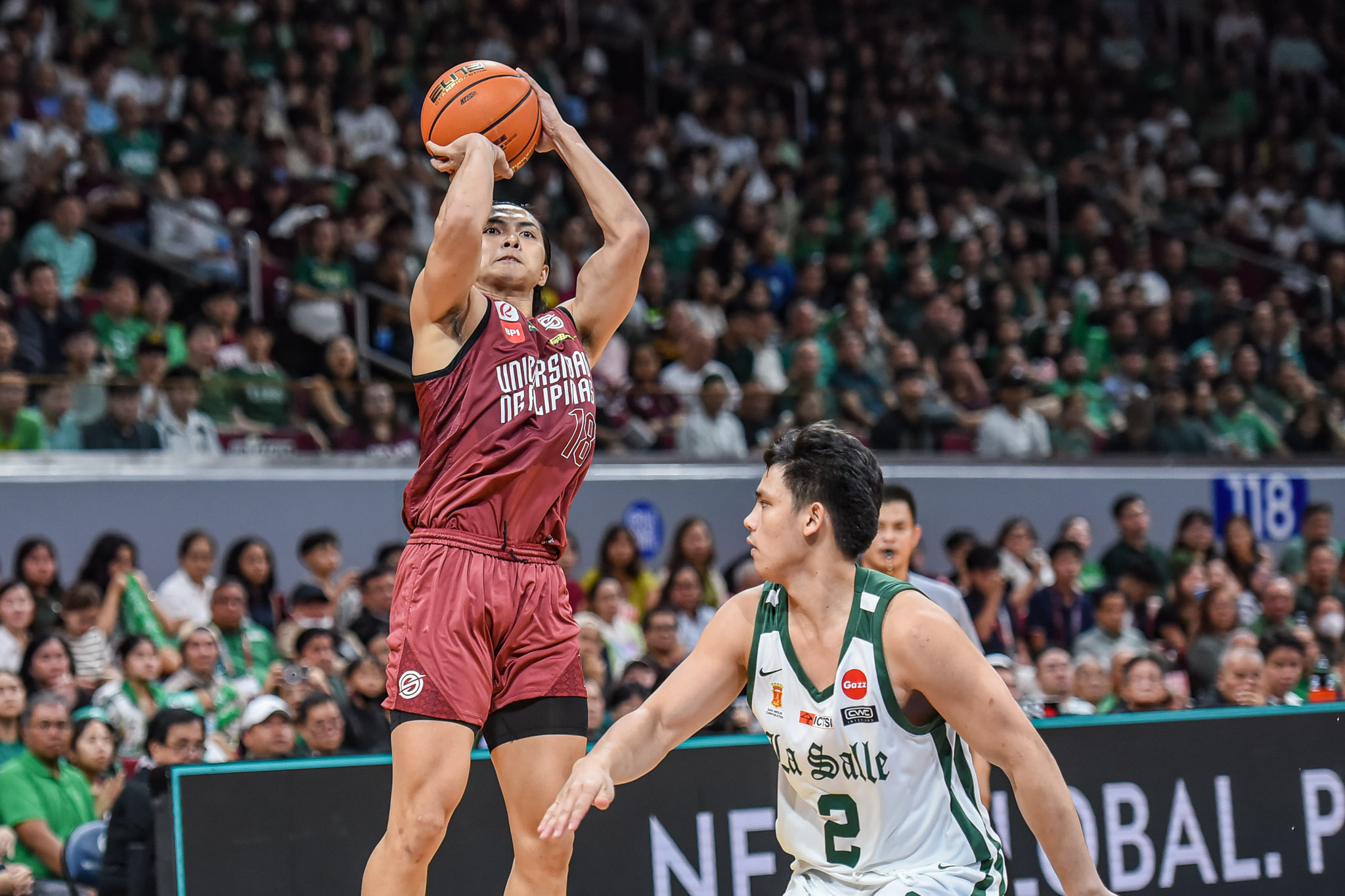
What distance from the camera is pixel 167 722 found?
682 centimetres

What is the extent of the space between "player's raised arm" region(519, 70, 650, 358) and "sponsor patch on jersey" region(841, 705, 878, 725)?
5.54 ft

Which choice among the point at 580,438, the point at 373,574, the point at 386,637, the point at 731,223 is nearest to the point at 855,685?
the point at 580,438

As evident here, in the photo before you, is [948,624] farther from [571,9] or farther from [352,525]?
[571,9]

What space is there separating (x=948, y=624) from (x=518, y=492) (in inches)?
56.5

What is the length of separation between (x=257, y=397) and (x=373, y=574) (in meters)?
1.78

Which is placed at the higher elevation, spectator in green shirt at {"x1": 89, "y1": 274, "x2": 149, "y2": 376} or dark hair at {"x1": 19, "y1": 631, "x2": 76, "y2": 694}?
spectator in green shirt at {"x1": 89, "y1": 274, "x2": 149, "y2": 376}

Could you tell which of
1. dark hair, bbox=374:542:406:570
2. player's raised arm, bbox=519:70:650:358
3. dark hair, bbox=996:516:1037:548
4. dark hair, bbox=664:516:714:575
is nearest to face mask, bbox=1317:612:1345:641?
dark hair, bbox=996:516:1037:548

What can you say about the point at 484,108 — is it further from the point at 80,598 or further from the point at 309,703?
the point at 80,598

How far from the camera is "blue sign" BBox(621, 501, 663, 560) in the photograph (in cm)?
1195

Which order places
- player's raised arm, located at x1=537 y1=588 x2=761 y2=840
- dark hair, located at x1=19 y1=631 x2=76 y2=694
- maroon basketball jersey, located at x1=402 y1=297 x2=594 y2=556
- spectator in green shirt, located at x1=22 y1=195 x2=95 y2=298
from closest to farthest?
1. player's raised arm, located at x1=537 y1=588 x2=761 y2=840
2. maroon basketball jersey, located at x1=402 y1=297 x2=594 y2=556
3. dark hair, located at x1=19 y1=631 x2=76 y2=694
4. spectator in green shirt, located at x1=22 y1=195 x2=95 y2=298

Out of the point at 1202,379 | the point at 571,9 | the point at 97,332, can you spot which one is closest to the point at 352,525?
the point at 97,332

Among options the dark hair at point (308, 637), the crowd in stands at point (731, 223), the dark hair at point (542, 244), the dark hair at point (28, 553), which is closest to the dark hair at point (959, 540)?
the crowd in stands at point (731, 223)

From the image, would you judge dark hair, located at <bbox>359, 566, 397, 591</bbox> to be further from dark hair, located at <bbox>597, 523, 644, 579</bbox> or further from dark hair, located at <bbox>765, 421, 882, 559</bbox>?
dark hair, located at <bbox>765, 421, 882, 559</bbox>

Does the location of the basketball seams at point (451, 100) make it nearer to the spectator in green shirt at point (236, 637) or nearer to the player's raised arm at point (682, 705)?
the player's raised arm at point (682, 705)
